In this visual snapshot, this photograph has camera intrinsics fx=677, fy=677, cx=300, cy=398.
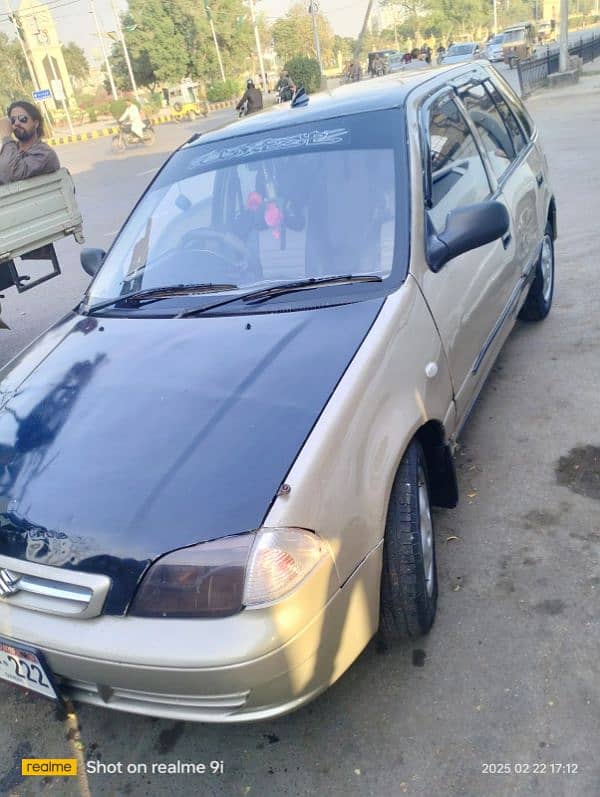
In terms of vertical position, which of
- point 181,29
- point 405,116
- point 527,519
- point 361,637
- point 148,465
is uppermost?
point 181,29

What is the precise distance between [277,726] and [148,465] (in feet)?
3.22

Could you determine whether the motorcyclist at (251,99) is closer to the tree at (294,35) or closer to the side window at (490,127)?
the side window at (490,127)

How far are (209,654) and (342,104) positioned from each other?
257 centimetres

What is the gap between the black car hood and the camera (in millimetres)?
1778

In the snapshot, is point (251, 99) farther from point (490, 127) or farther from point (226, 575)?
point (226, 575)

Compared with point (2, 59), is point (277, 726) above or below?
below

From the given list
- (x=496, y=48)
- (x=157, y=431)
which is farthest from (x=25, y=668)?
(x=496, y=48)

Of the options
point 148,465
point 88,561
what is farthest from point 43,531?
point 148,465

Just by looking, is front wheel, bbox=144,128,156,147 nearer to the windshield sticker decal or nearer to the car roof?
the car roof

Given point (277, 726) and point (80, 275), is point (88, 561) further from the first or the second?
point (80, 275)

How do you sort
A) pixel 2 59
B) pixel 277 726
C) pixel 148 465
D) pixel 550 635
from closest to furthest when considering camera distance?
pixel 148 465, pixel 277 726, pixel 550 635, pixel 2 59

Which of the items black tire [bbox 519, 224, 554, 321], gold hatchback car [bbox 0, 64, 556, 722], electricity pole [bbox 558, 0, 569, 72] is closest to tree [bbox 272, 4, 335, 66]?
electricity pole [bbox 558, 0, 569, 72]

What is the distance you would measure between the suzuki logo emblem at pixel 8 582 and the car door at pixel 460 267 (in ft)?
5.53

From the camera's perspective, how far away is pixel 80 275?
8.09 meters
